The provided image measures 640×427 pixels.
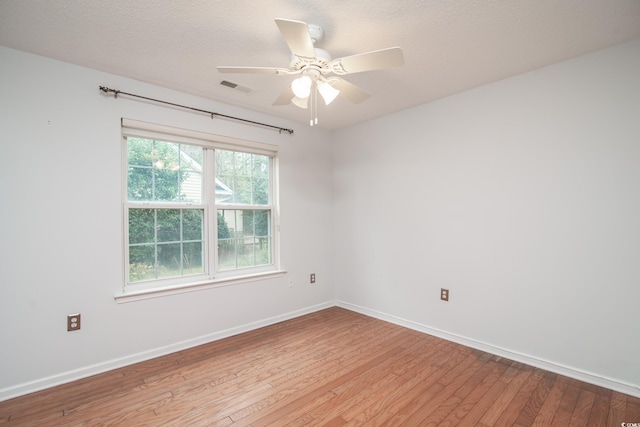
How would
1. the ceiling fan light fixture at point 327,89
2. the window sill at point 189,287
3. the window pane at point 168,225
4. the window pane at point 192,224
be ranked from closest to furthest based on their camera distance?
the ceiling fan light fixture at point 327,89 → the window sill at point 189,287 → the window pane at point 168,225 → the window pane at point 192,224

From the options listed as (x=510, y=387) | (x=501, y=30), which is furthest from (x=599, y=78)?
(x=510, y=387)

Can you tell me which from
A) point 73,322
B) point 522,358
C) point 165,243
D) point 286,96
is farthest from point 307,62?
point 522,358

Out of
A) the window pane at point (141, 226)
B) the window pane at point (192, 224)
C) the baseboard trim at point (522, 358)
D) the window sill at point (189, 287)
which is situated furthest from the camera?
the window pane at point (192, 224)

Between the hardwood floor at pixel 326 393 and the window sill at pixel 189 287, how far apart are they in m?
0.56

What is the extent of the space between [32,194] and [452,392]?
11.0 feet

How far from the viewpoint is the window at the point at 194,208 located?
274 centimetres

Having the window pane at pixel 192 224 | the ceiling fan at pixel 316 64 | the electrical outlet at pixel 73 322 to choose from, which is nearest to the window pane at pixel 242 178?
the window pane at pixel 192 224

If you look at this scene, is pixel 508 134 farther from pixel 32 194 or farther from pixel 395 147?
pixel 32 194

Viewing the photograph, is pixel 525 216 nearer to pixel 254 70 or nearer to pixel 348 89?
pixel 348 89

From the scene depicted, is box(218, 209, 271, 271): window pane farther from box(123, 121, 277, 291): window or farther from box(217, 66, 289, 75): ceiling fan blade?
box(217, 66, 289, 75): ceiling fan blade

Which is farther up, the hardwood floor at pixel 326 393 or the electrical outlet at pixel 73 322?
the electrical outlet at pixel 73 322

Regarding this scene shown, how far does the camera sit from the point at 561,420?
6.08ft

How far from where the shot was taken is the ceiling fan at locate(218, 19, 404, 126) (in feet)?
4.91

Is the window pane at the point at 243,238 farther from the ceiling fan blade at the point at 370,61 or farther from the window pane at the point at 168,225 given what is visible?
the ceiling fan blade at the point at 370,61
